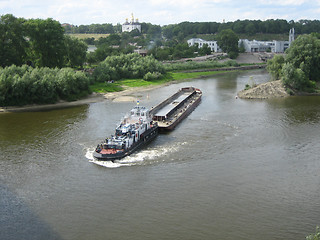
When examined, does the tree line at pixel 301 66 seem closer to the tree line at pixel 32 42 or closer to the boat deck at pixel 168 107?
the boat deck at pixel 168 107

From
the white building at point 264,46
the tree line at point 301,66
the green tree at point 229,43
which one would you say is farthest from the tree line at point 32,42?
the white building at point 264,46

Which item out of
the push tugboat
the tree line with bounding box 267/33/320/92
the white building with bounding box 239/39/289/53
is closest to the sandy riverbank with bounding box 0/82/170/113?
the push tugboat

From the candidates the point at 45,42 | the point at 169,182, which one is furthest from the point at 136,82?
the point at 169,182

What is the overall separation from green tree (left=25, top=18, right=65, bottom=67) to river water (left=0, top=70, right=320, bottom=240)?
29700 millimetres

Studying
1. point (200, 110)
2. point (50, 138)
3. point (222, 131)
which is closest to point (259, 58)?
point (200, 110)

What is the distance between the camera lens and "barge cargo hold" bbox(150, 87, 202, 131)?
4838 cm

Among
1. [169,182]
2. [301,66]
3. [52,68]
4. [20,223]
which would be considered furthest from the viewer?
[301,66]

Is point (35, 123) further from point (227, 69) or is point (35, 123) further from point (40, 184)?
point (227, 69)

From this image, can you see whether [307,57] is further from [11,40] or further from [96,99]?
[11,40]

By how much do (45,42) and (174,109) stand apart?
3634 centimetres

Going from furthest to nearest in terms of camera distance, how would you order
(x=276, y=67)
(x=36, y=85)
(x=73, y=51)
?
1. (x=73, y=51)
2. (x=276, y=67)
3. (x=36, y=85)

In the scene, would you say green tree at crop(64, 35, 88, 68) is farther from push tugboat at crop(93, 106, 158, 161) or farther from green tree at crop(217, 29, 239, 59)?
green tree at crop(217, 29, 239, 59)

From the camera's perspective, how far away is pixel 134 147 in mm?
38656

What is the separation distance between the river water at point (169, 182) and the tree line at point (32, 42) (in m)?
27.5
